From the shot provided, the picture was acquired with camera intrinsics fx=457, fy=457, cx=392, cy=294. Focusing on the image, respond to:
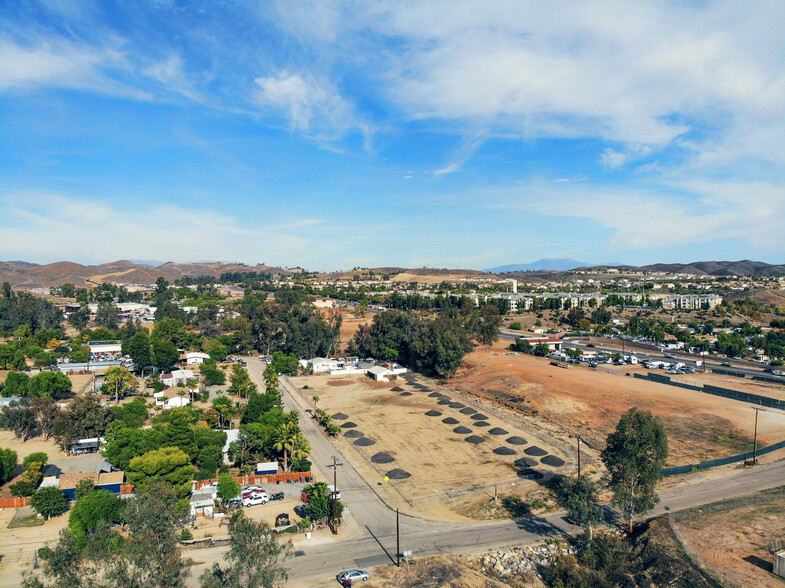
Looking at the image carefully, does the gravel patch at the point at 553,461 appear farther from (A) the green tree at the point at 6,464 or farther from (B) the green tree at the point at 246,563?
(A) the green tree at the point at 6,464

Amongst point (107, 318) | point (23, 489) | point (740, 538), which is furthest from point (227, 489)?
point (107, 318)

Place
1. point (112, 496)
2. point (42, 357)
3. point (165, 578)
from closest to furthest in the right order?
point (165, 578)
point (112, 496)
point (42, 357)

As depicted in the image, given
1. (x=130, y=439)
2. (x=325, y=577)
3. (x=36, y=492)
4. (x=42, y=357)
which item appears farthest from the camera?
(x=42, y=357)

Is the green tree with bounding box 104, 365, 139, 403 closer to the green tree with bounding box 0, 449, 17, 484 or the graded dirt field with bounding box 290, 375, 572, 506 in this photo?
the green tree with bounding box 0, 449, 17, 484

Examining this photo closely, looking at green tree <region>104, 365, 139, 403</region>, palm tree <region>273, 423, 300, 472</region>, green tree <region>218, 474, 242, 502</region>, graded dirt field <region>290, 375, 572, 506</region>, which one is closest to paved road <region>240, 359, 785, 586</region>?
graded dirt field <region>290, 375, 572, 506</region>

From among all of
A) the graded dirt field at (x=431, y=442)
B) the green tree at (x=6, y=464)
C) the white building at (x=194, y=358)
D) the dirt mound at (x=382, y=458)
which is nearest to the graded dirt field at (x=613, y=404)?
the graded dirt field at (x=431, y=442)

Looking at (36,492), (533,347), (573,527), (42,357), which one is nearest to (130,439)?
(36,492)

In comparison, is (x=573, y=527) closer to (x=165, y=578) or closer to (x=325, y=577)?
(x=325, y=577)
